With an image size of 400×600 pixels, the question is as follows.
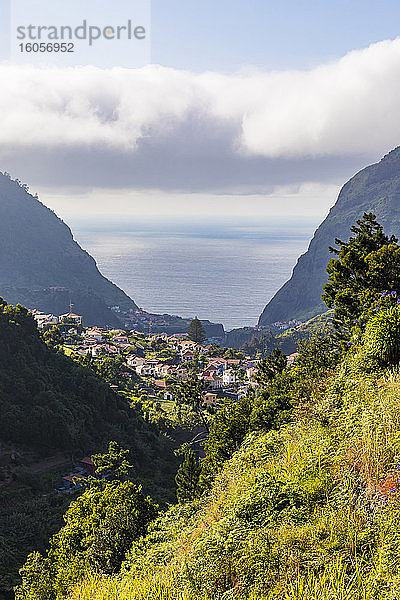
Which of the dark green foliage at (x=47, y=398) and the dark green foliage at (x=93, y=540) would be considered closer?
the dark green foliage at (x=93, y=540)

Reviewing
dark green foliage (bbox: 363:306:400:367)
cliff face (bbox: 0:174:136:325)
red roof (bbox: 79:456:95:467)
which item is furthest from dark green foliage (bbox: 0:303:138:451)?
cliff face (bbox: 0:174:136:325)

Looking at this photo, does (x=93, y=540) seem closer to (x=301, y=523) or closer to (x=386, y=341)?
(x=301, y=523)

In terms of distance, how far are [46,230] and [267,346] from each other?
294ft

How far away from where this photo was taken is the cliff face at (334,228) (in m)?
120

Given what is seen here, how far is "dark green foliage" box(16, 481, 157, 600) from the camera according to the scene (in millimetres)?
6992

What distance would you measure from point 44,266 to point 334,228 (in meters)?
84.0

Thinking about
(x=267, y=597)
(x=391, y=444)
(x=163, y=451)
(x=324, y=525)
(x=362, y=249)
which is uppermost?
(x=362, y=249)

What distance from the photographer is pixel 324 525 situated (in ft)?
11.7

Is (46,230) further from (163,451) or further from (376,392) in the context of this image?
(376,392)

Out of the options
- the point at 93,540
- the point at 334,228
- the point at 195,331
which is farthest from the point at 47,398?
the point at 334,228

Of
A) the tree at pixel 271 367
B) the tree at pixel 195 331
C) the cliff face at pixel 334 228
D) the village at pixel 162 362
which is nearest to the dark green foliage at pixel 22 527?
the tree at pixel 271 367

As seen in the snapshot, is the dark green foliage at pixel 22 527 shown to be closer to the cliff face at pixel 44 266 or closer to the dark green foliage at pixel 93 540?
the dark green foliage at pixel 93 540

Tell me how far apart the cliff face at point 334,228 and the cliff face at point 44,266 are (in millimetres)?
43918

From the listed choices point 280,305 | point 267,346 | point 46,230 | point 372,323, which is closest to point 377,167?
point 280,305
